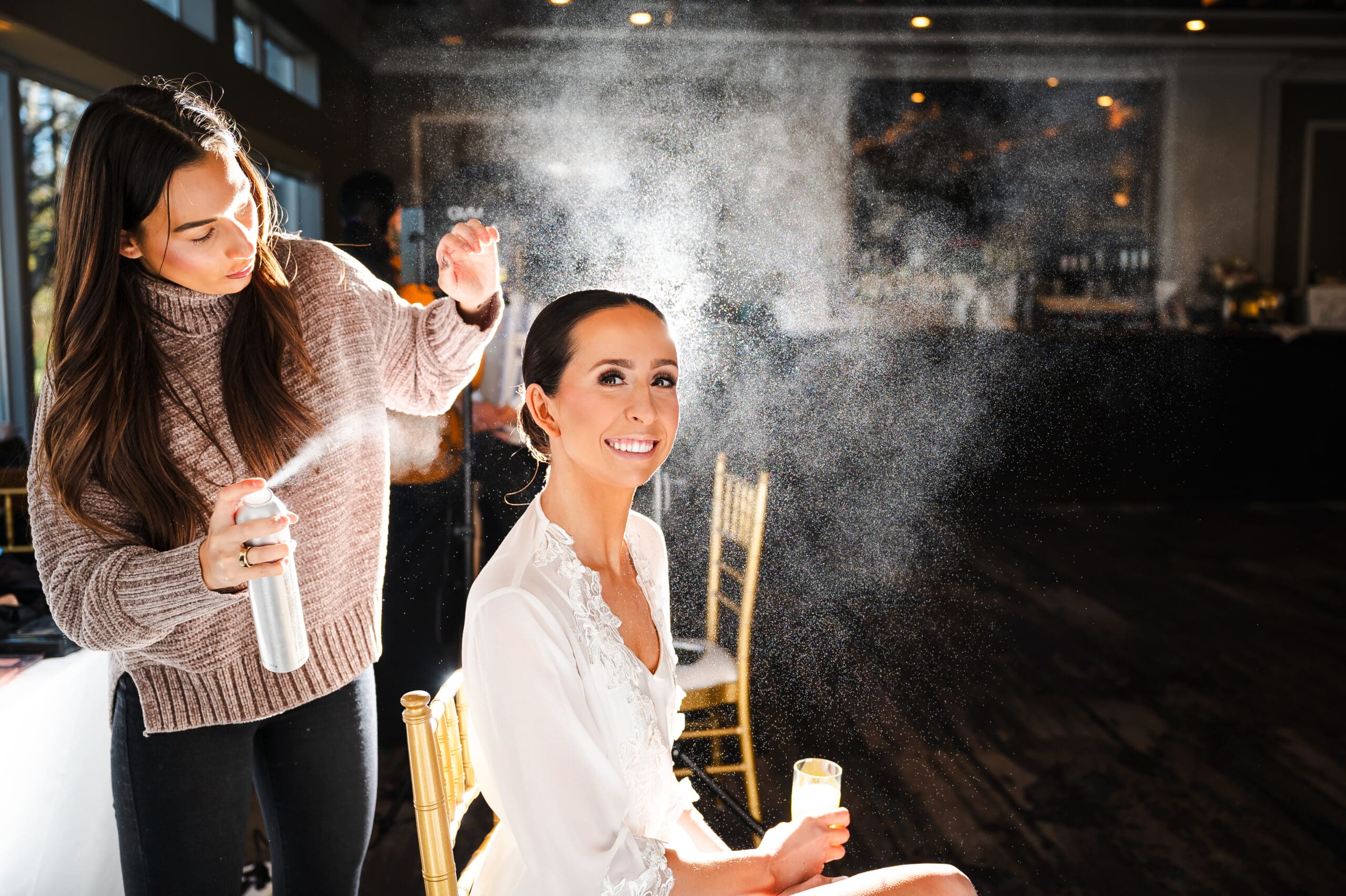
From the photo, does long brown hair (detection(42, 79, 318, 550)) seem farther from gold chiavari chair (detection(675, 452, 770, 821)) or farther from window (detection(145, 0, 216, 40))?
gold chiavari chair (detection(675, 452, 770, 821))

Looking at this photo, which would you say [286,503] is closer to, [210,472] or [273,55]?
[210,472]

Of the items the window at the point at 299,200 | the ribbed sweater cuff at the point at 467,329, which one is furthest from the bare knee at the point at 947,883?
the window at the point at 299,200

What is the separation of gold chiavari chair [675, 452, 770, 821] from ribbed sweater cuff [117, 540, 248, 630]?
3.16ft

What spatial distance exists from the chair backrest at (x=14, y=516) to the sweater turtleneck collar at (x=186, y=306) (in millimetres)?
1075

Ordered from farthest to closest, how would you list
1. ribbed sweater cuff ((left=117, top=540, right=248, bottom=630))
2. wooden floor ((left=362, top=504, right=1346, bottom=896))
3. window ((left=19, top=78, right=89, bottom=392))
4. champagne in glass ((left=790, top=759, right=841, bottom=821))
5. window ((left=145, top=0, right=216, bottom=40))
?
window ((left=19, top=78, right=89, bottom=392))
wooden floor ((left=362, top=504, right=1346, bottom=896))
window ((left=145, top=0, right=216, bottom=40))
champagne in glass ((left=790, top=759, right=841, bottom=821))
ribbed sweater cuff ((left=117, top=540, right=248, bottom=630))

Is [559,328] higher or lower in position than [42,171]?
lower

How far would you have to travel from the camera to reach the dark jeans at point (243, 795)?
1.03m

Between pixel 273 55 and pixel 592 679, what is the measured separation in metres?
1.39

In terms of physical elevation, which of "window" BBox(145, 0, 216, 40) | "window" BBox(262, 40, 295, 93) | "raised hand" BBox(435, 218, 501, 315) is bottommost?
"raised hand" BBox(435, 218, 501, 315)

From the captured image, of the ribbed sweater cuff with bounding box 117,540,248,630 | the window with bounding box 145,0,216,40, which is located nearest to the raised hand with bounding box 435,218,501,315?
the ribbed sweater cuff with bounding box 117,540,248,630

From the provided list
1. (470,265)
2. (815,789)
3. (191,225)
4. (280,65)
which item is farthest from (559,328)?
(280,65)

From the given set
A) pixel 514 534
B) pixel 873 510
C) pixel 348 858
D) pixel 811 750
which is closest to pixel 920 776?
pixel 811 750

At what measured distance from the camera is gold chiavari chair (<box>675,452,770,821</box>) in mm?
1740

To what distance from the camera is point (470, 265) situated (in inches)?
45.7
